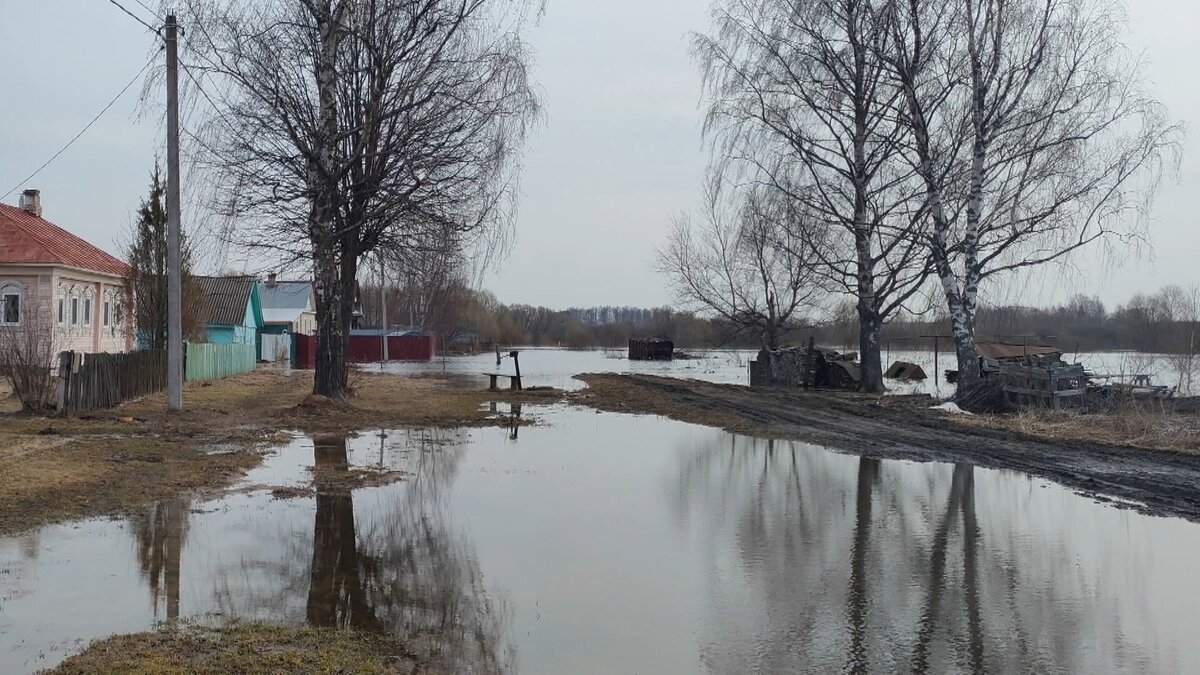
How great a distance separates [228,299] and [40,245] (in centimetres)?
2300

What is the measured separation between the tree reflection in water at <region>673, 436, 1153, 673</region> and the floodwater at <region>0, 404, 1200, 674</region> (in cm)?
2

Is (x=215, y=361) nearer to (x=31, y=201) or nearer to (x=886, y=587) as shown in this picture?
(x=31, y=201)

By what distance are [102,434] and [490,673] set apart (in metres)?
12.3

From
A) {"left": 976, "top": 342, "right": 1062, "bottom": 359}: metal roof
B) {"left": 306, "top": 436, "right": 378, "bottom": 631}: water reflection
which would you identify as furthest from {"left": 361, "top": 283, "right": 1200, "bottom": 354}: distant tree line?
{"left": 306, "top": 436, "right": 378, "bottom": 631}: water reflection

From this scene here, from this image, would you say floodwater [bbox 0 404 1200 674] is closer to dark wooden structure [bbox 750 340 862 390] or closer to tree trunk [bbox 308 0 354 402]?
tree trunk [bbox 308 0 354 402]

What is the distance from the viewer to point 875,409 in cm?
2341

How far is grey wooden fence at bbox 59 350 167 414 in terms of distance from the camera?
17500 mm

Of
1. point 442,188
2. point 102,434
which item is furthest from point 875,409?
point 102,434

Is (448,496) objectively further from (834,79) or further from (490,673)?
(834,79)

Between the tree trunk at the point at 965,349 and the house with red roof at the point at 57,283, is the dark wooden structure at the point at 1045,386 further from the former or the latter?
the house with red roof at the point at 57,283

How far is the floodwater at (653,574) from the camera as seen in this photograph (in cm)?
582

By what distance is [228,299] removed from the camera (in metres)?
53.4

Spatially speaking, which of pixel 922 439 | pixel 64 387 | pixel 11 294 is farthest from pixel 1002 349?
pixel 11 294

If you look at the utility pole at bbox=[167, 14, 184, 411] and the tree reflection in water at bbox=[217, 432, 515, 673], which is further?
the utility pole at bbox=[167, 14, 184, 411]
